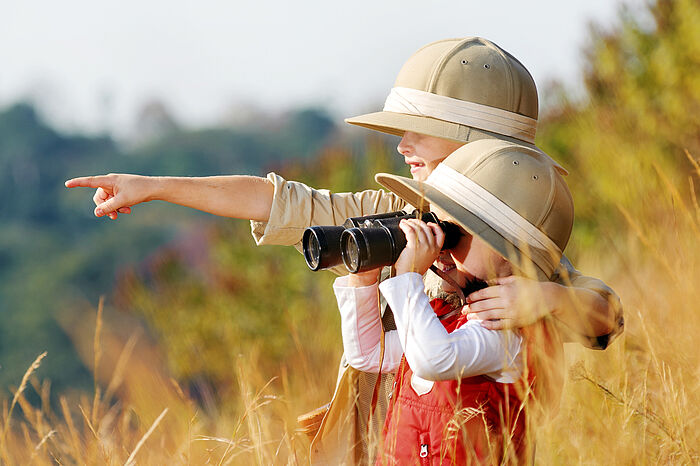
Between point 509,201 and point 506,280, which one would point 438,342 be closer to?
point 506,280

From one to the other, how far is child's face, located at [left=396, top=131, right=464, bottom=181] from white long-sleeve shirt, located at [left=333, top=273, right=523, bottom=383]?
43 centimetres

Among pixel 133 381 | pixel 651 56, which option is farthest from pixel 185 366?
pixel 133 381

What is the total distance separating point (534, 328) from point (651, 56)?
7066 millimetres

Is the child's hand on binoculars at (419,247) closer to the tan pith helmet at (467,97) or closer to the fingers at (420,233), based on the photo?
the fingers at (420,233)

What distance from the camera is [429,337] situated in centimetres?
152

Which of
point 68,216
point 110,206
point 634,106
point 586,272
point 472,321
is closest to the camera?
point 472,321

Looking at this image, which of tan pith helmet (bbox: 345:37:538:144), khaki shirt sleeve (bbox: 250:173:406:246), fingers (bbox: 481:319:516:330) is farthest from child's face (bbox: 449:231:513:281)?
khaki shirt sleeve (bbox: 250:173:406:246)

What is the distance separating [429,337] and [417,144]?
0.63 m

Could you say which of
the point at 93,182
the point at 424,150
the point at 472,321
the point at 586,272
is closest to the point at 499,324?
the point at 472,321

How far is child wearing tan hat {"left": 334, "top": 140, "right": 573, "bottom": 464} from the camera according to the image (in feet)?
5.09

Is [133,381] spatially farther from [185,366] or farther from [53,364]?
[53,364]

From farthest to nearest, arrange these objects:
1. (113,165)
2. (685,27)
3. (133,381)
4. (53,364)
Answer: (113,165), (53,364), (685,27), (133,381)

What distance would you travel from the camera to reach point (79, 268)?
41969 millimetres

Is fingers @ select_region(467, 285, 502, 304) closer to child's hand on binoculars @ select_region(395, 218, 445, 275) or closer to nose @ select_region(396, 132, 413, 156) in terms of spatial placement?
child's hand on binoculars @ select_region(395, 218, 445, 275)
